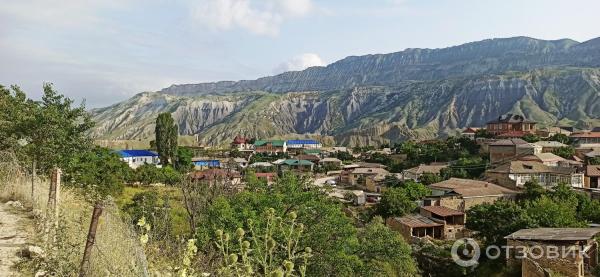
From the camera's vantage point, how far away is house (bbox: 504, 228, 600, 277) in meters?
15.3

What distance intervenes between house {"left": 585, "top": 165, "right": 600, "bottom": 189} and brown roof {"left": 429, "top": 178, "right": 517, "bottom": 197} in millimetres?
7604

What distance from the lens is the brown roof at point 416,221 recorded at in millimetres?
29422

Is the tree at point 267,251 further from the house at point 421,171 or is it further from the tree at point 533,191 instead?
the house at point 421,171

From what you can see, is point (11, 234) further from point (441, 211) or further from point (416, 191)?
point (416, 191)

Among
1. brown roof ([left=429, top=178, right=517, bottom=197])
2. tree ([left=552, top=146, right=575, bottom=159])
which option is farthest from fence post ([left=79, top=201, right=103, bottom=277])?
tree ([left=552, top=146, right=575, bottom=159])

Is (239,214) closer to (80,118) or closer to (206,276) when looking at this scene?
(80,118)

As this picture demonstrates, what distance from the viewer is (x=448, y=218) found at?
3225cm

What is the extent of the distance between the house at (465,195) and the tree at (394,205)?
2.86m

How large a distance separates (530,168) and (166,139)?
41.4m

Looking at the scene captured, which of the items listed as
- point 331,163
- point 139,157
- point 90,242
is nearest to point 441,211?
point 90,242

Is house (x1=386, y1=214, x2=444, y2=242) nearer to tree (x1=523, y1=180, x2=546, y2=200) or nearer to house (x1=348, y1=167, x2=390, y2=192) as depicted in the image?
tree (x1=523, y1=180, x2=546, y2=200)

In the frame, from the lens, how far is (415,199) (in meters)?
36.4

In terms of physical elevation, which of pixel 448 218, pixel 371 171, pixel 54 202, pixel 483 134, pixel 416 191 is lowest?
pixel 448 218

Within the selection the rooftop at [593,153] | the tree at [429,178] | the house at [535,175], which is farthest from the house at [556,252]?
the rooftop at [593,153]
